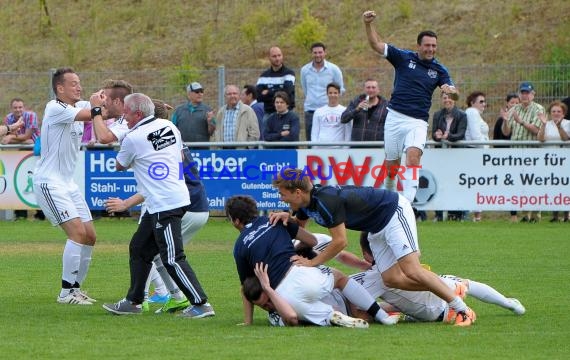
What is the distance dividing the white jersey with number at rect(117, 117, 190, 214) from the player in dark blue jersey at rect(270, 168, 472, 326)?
1.14 meters

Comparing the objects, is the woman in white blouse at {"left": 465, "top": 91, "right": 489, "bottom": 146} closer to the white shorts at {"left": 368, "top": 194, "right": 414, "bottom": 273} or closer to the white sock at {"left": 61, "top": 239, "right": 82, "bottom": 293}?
the white sock at {"left": 61, "top": 239, "right": 82, "bottom": 293}

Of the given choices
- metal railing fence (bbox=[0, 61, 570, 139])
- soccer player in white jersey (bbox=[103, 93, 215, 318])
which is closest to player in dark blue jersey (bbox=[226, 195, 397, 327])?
soccer player in white jersey (bbox=[103, 93, 215, 318])

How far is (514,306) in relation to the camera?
10648mm

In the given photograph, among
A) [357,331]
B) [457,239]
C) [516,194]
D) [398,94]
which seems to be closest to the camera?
[357,331]

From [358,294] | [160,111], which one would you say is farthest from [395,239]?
[160,111]

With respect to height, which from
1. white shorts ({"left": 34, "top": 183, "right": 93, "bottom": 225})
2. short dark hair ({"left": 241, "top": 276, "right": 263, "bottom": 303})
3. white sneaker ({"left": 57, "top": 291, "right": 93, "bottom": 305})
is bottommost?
white sneaker ({"left": 57, "top": 291, "right": 93, "bottom": 305})

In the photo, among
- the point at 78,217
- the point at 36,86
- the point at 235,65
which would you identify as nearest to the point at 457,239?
the point at 78,217

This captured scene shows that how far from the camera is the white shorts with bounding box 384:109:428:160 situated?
1530 cm

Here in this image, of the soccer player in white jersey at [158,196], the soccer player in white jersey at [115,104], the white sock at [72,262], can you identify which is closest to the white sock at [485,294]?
the soccer player in white jersey at [158,196]

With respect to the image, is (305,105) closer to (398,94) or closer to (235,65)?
(398,94)

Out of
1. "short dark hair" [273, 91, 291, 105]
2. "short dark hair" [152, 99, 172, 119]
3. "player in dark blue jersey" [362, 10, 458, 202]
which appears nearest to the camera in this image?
"short dark hair" [152, 99, 172, 119]

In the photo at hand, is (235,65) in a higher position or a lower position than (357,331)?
higher

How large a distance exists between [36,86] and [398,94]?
1257 cm

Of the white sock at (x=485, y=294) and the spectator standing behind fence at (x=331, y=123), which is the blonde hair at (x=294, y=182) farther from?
the spectator standing behind fence at (x=331, y=123)
